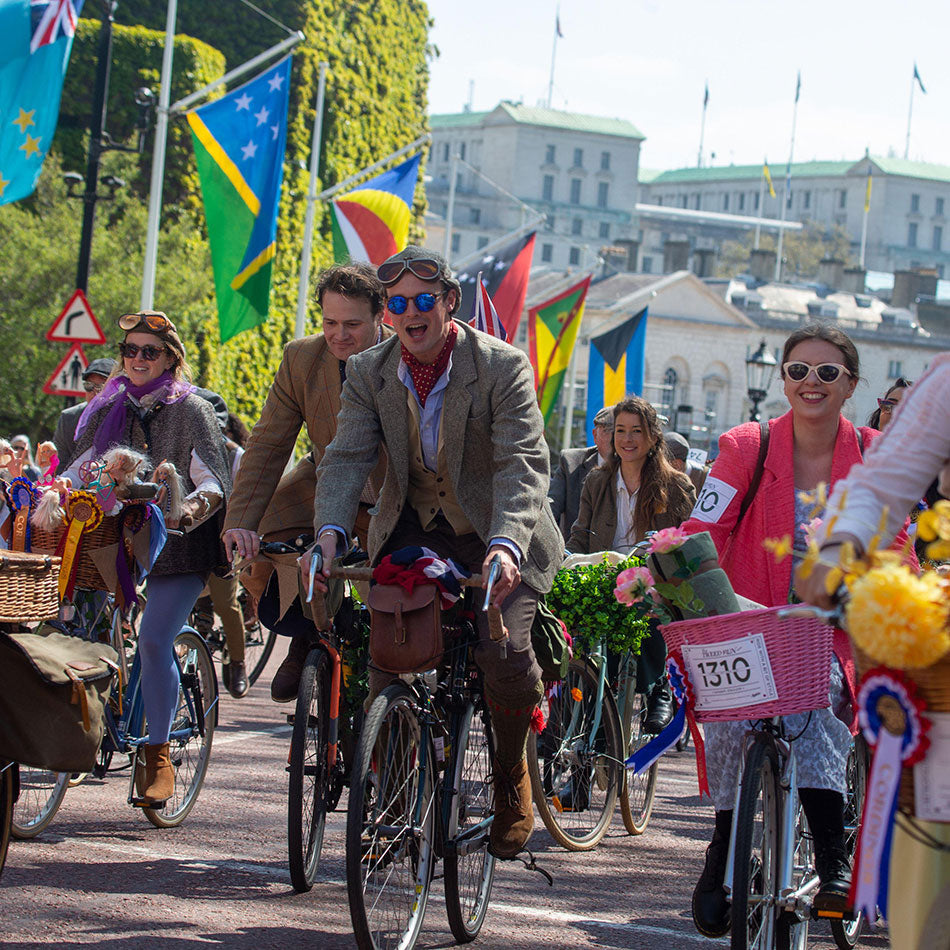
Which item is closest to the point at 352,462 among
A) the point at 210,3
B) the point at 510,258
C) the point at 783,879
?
the point at 783,879

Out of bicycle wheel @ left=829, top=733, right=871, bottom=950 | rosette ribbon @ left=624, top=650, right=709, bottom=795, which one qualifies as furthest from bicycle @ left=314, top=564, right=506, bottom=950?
bicycle wheel @ left=829, top=733, right=871, bottom=950

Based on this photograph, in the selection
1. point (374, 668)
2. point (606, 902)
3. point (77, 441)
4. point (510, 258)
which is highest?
point (510, 258)

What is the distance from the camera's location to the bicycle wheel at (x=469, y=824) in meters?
5.07

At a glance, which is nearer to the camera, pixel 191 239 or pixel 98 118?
pixel 98 118

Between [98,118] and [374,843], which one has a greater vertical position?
[98,118]

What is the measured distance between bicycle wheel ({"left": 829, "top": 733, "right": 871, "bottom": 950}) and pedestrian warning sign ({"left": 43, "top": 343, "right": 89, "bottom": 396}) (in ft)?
45.0

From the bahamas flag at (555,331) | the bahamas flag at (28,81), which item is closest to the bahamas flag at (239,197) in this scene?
the bahamas flag at (28,81)

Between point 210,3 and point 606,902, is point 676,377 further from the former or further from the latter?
point 606,902

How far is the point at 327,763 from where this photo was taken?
556 centimetres

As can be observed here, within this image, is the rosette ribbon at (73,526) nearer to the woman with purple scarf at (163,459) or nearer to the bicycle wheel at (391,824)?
the woman with purple scarf at (163,459)

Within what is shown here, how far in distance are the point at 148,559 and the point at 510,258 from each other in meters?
14.6

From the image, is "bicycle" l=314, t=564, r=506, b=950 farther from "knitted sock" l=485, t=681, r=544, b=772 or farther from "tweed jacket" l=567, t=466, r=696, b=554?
"tweed jacket" l=567, t=466, r=696, b=554

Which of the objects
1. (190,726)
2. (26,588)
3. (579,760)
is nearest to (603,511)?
(579,760)

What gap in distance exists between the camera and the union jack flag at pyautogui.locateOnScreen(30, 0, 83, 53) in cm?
1470
